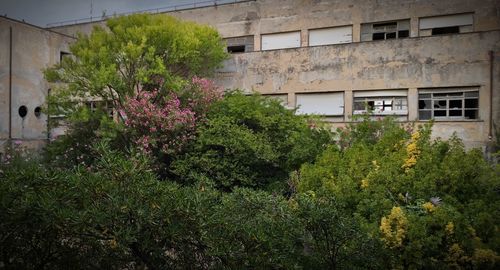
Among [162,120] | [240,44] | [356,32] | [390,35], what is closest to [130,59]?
[162,120]

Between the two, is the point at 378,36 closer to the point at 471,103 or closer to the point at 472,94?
the point at 472,94

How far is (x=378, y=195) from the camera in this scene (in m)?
8.43

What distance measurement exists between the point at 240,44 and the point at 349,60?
795 cm

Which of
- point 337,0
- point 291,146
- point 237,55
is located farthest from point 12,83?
point 337,0

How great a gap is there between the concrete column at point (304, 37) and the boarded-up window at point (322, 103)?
13.9ft

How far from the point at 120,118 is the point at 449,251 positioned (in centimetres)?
1362

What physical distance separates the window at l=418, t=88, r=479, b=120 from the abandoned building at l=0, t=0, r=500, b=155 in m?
0.04

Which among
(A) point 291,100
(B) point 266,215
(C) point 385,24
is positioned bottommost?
(B) point 266,215

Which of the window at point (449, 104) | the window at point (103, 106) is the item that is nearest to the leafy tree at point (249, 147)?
the window at point (103, 106)

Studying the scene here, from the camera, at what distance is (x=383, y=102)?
18.4 meters

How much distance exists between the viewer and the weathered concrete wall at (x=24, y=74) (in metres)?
20.6

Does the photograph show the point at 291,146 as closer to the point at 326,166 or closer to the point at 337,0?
the point at 326,166

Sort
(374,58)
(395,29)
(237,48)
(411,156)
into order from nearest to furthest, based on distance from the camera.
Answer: (411,156) < (374,58) < (395,29) < (237,48)

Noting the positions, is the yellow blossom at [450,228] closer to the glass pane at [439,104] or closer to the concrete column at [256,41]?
the glass pane at [439,104]
